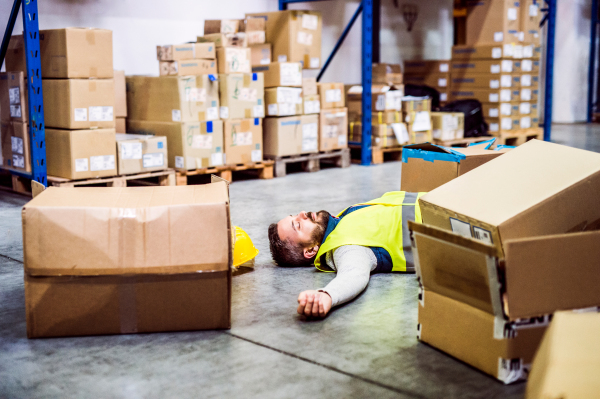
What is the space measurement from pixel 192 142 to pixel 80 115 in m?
1.22

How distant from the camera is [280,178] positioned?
6828mm

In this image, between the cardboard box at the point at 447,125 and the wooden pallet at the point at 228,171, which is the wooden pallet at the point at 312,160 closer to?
the wooden pallet at the point at 228,171

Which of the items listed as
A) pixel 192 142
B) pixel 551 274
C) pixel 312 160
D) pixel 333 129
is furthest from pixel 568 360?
pixel 333 129

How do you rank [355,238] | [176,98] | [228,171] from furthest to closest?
[228,171]
[176,98]
[355,238]

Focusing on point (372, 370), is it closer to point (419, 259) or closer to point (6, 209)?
point (419, 259)

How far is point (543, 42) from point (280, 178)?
32.9ft

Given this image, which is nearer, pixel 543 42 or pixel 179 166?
pixel 179 166

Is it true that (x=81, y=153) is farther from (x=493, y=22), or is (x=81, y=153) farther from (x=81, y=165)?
(x=493, y=22)

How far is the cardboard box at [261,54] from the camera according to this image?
23.9ft

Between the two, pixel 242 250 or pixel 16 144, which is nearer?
pixel 242 250

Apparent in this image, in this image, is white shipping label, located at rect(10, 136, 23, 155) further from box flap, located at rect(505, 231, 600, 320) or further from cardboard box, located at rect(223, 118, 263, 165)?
box flap, located at rect(505, 231, 600, 320)

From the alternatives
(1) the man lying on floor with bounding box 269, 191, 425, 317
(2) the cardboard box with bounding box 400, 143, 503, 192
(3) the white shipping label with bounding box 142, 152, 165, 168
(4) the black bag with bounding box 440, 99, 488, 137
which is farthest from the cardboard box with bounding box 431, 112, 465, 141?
(1) the man lying on floor with bounding box 269, 191, 425, 317

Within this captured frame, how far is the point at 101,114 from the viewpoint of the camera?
17.3 feet

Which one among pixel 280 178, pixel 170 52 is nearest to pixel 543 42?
pixel 280 178
